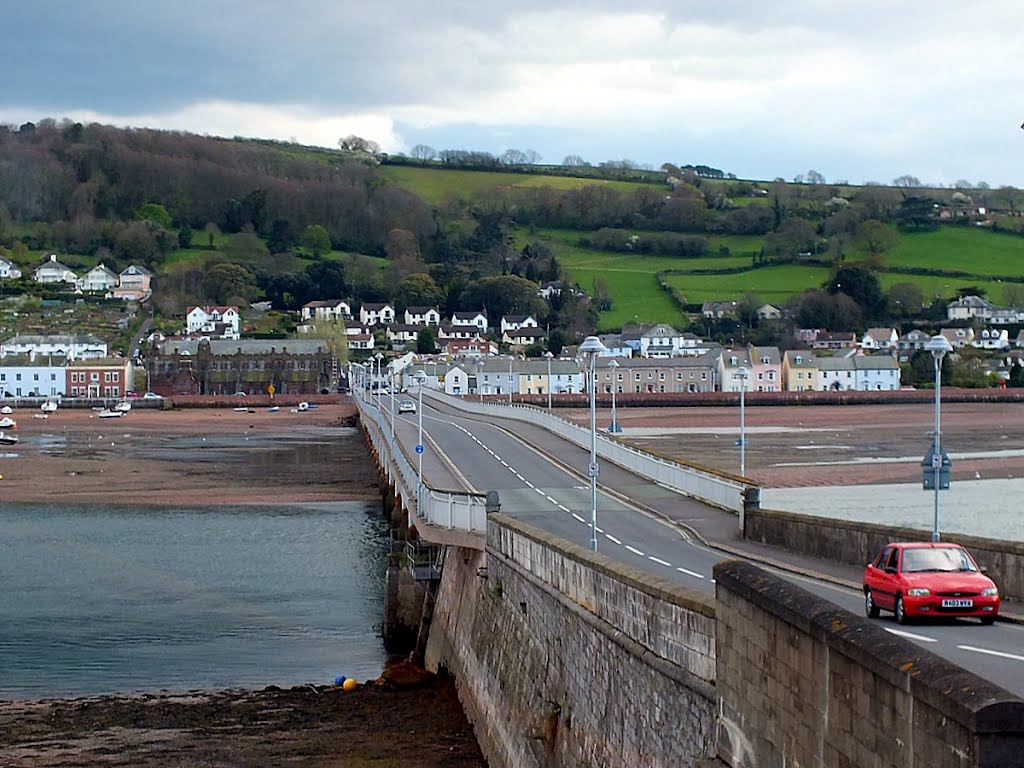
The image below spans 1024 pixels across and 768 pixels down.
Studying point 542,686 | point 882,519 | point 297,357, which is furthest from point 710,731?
point 297,357

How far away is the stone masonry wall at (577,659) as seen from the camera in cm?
1381

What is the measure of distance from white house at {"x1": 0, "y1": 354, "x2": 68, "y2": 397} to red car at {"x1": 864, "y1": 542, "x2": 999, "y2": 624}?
167893 mm

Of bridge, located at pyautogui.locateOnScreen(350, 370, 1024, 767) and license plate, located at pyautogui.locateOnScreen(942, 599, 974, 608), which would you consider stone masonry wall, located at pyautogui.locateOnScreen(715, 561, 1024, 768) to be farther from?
license plate, located at pyautogui.locateOnScreen(942, 599, 974, 608)

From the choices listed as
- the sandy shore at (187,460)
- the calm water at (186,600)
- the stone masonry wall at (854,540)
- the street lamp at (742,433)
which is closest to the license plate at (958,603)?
the stone masonry wall at (854,540)

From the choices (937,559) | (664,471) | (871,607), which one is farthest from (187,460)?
(937,559)

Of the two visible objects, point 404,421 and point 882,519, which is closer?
point 882,519

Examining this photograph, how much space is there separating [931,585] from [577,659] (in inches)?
169

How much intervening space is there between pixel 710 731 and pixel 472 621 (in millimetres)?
13646

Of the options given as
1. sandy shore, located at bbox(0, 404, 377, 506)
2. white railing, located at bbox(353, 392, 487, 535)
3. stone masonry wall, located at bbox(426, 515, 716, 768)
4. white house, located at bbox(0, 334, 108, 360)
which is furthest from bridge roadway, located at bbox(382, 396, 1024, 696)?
white house, located at bbox(0, 334, 108, 360)

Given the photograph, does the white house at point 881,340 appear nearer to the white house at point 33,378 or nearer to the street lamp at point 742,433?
the white house at point 33,378

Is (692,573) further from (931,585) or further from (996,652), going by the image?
(996,652)

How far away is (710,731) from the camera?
42.4ft

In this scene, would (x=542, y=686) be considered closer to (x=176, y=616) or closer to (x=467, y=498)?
(x=467, y=498)

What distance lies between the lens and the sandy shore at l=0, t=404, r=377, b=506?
7025 cm
